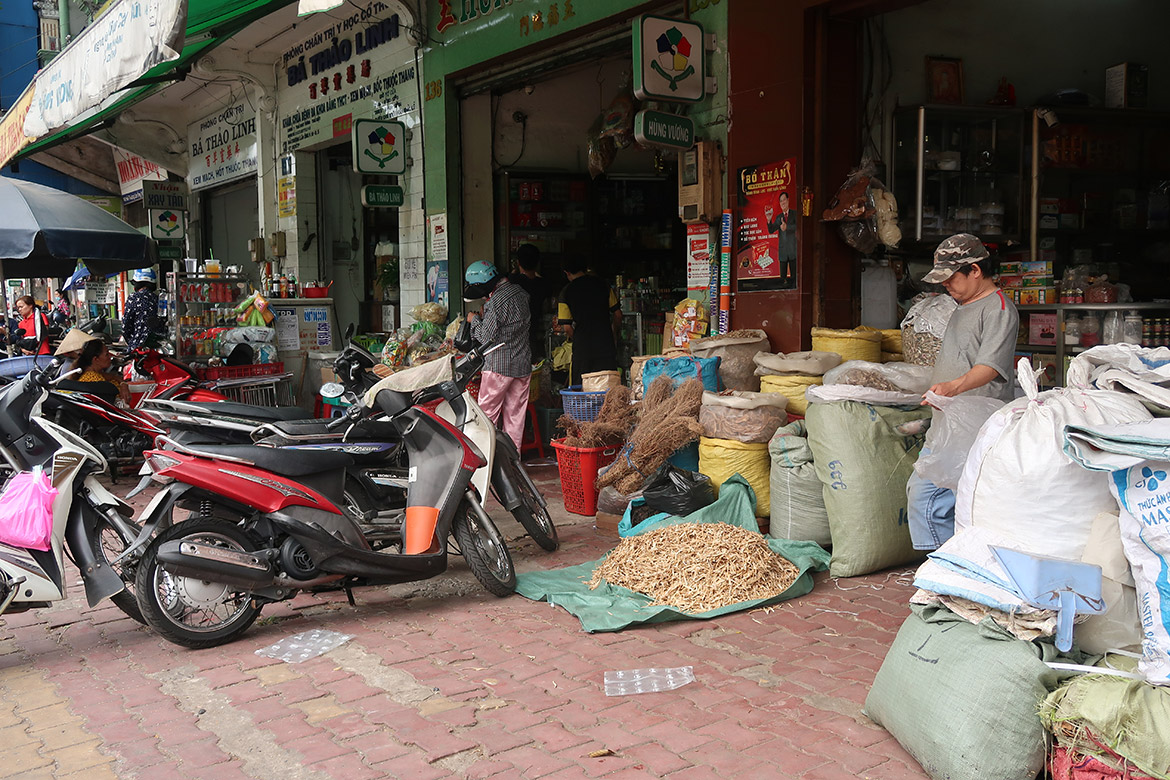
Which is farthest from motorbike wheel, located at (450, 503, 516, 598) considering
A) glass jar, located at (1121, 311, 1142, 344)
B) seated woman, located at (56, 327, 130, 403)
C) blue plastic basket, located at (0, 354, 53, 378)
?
seated woman, located at (56, 327, 130, 403)

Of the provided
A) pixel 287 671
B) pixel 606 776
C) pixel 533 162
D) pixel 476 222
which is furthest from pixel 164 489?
pixel 533 162

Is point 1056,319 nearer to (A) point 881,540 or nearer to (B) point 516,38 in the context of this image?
(A) point 881,540

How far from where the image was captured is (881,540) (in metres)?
4.89

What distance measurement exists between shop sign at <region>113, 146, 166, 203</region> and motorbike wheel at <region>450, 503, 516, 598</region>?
17.8 m

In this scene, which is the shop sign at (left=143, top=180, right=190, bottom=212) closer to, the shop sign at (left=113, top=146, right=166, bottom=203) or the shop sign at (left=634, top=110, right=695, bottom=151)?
the shop sign at (left=113, top=146, right=166, bottom=203)

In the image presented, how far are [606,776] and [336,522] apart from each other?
2.00m

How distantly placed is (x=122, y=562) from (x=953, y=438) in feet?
11.9

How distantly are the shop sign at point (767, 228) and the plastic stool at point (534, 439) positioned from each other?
103 inches

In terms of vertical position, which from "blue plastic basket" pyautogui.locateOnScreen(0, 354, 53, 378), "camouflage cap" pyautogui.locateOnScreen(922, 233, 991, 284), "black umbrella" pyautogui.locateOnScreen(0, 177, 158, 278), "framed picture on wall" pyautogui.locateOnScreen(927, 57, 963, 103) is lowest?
"blue plastic basket" pyautogui.locateOnScreen(0, 354, 53, 378)

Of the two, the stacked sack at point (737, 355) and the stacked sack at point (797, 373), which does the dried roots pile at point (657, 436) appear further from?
the stacked sack at point (797, 373)

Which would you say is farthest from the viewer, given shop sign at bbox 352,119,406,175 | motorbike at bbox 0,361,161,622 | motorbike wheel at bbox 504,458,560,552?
shop sign at bbox 352,119,406,175

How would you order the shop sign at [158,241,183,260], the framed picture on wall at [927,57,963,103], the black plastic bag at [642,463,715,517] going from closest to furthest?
1. the black plastic bag at [642,463,715,517]
2. the framed picture on wall at [927,57,963,103]
3. the shop sign at [158,241,183,260]

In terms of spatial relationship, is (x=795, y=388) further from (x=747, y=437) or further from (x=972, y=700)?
(x=972, y=700)

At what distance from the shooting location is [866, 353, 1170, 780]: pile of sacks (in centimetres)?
264
